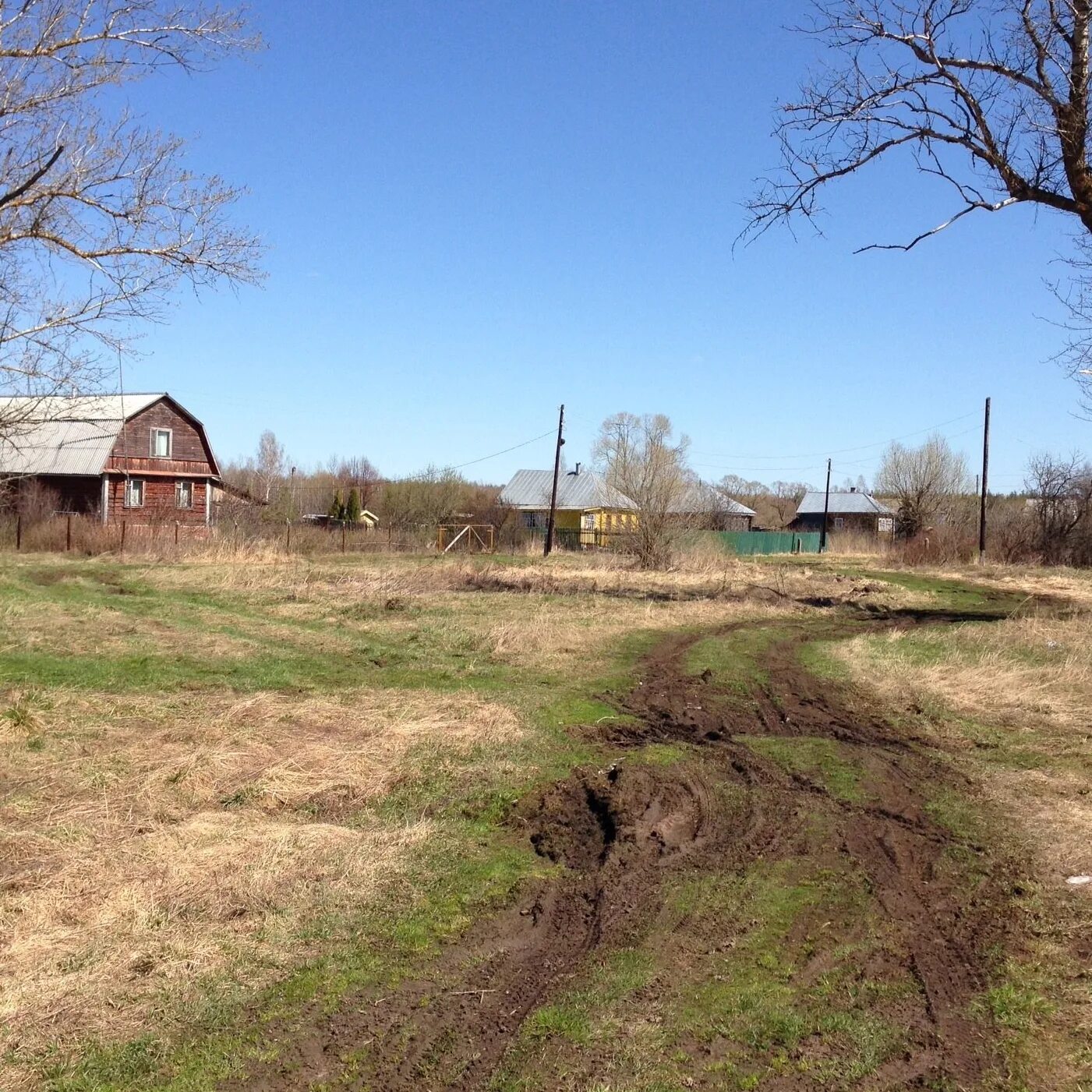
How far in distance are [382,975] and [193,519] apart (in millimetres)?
45553

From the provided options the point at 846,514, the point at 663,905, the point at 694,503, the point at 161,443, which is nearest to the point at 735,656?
the point at 663,905

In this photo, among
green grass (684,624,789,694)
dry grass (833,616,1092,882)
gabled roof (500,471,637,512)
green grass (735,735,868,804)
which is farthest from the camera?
gabled roof (500,471,637,512)

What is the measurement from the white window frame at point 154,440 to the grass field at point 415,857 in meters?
32.3

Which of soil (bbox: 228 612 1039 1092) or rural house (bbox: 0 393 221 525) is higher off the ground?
rural house (bbox: 0 393 221 525)

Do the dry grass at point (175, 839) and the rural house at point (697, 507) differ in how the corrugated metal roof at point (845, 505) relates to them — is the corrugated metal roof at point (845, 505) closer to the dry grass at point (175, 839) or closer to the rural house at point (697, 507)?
the rural house at point (697, 507)

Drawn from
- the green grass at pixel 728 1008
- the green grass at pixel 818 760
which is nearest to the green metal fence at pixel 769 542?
the green grass at pixel 818 760

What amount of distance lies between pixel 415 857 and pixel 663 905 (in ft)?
5.53

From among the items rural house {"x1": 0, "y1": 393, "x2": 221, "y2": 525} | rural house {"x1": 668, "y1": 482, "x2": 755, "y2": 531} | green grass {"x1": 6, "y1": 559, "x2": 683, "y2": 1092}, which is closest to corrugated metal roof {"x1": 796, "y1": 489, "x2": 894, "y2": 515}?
rural house {"x1": 668, "y1": 482, "x2": 755, "y2": 531}

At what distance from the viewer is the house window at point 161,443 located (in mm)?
46562

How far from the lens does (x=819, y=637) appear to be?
19328 mm

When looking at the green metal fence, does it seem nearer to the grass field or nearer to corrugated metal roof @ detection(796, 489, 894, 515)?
corrugated metal roof @ detection(796, 489, 894, 515)

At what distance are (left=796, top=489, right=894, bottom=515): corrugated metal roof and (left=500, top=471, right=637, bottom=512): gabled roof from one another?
26.4 meters

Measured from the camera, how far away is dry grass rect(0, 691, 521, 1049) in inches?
187

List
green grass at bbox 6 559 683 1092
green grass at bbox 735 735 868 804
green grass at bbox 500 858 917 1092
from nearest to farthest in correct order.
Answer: green grass at bbox 500 858 917 1092
green grass at bbox 6 559 683 1092
green grass at bbox 735 735 868 804
